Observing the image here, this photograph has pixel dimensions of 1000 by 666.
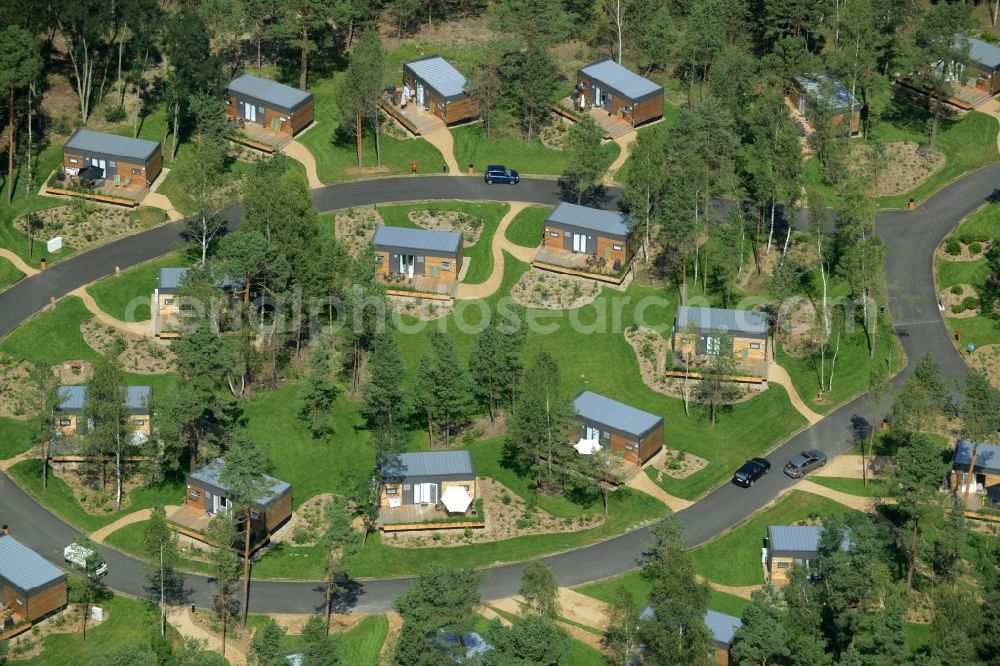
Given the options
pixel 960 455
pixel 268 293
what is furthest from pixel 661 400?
pixel 268 293

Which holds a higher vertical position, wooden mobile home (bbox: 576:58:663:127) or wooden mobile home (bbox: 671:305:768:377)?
wooden mobile home (bbox: 576:58:663:127)

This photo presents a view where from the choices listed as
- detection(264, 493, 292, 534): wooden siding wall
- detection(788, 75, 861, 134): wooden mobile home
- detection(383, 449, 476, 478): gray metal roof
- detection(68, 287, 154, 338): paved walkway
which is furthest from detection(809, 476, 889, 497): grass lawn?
detection(68, 287, 154, 338): paved walkway

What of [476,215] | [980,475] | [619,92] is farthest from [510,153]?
[980,475]

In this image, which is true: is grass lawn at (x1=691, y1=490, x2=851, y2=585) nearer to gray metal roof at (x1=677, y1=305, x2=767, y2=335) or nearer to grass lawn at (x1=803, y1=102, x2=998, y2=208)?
gray metal roof at (x1=677, y1=305, x2=767, y2=335)

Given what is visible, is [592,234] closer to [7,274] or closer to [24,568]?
[7,274]

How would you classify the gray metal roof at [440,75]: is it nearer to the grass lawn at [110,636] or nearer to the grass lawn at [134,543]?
the grass lawn at [134,543]

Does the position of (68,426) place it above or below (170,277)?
below
